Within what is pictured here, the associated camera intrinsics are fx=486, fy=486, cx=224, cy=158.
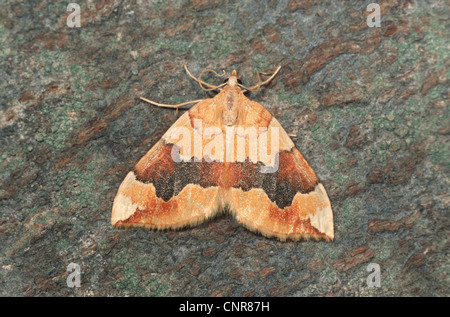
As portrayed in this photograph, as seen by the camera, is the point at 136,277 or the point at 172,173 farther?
the point at 136,277

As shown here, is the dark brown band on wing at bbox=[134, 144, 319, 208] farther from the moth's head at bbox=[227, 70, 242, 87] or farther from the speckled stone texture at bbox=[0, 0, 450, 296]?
the moth's head at bbox=[227, 70, 242, 87]

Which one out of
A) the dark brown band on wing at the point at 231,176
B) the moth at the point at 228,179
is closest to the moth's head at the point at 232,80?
the moth at the point at 228,179

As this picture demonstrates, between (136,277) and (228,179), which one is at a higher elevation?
(228,179)

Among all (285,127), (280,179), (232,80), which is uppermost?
(232,80)

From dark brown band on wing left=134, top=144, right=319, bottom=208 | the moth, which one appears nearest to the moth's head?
the moth

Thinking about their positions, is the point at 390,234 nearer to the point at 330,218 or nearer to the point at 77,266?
the point at 330,218

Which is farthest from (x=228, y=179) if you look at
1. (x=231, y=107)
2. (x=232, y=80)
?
(x=232, y=80)

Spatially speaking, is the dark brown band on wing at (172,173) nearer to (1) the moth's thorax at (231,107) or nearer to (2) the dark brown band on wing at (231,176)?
(2) the dark brown band on wing at (231,176)

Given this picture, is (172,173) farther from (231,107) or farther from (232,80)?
(232,80)
